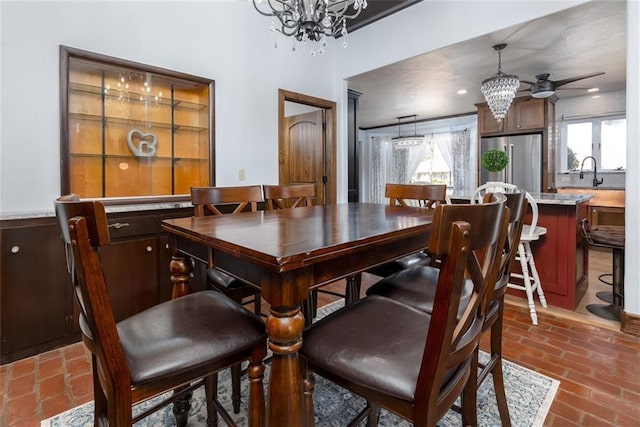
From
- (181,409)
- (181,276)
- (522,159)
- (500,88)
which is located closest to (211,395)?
(181,409)

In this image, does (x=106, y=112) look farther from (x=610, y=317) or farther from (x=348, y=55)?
(x=610, y=317)

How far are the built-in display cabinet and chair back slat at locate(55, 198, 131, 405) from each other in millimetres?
1994

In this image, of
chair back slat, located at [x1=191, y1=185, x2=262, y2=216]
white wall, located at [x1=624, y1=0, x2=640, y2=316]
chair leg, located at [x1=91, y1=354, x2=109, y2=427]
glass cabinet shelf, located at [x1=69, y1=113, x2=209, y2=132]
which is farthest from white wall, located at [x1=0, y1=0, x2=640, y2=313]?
chair leg, located at [x1=91, y1=354, x2=109, y2=427]

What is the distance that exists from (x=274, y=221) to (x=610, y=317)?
277cm

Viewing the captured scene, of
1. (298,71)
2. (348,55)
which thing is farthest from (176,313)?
(348,55)

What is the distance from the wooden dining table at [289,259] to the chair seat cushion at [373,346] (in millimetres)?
97

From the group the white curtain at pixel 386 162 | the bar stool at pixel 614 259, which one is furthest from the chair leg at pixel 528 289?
the white curtain at pixel 386 162

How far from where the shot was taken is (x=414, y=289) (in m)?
1.50

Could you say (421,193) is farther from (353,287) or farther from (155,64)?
(155,64)

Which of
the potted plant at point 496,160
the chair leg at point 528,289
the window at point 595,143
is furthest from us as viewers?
the window at point 595,143

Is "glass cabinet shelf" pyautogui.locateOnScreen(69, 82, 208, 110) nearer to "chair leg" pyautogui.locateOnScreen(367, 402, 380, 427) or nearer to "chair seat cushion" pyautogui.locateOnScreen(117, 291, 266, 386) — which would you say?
"chair seat cushion" pyautogui.locateOnScreen(117, 291, 266, 386)

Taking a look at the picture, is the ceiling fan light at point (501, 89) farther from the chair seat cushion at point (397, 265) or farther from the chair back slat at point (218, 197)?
the chair back slat at point (218, 197)

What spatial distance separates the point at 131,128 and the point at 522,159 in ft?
18.0

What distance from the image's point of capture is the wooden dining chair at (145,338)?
31.1 inches
